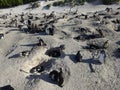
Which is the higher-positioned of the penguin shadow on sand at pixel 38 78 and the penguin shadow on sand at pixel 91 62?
the penguin shadow on sand at pixel 38 78

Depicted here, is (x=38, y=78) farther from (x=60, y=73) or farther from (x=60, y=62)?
(x=60, y=62)

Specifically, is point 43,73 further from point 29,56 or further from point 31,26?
point 31,26

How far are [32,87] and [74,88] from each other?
4.20ft

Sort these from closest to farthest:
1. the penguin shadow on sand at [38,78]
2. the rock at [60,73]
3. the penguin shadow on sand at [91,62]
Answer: the rock at [60,73] → the penguin shadow on sand at [38,78] → the penguin shadow on sand at [91,62]

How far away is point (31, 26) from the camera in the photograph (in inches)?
587

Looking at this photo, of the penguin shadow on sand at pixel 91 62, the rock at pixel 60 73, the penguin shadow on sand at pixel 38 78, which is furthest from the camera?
the penguin shadow on sand at pixel 91 62

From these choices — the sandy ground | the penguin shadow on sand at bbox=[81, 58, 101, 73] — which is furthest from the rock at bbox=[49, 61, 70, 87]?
the penguin shadow on sand at bbox=[81, 58, 101, 73]

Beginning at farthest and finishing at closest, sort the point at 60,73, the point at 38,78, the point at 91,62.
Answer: the point at 91,62 < the point at 38,78 < the point at 60,73

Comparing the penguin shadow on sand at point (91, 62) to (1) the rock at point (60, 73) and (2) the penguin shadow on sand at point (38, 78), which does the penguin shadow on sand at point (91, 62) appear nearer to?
(1) the rock at point (60, 73)

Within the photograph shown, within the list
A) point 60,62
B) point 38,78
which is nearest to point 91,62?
point 60,62

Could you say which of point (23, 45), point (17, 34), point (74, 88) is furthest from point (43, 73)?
point (17, 34)

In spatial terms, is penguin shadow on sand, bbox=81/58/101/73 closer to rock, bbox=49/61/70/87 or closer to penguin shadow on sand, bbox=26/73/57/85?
rock, bbox=49/61/70/87

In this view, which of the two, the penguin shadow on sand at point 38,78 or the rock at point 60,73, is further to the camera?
the penguin shadow on sand at point 38,78

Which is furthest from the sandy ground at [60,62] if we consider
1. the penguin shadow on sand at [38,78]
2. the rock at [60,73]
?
the rock at [60,73]
